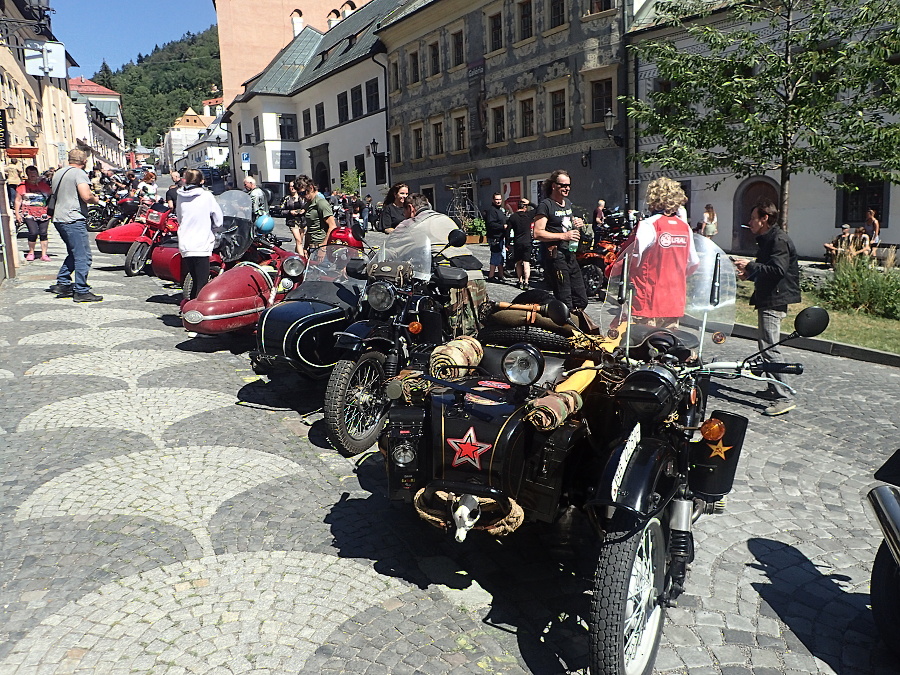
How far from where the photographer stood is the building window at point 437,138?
3400cm

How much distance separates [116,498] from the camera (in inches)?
164

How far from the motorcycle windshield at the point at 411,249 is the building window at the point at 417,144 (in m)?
30.9

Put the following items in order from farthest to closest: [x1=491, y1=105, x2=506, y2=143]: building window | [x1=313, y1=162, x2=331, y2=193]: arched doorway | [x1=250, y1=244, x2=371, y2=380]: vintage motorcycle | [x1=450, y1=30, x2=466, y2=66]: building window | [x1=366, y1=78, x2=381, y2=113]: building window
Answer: [x1=313, y1=162, x2=331, y2=193]: arched doorway, [x1=366, y1=78, x2=381, y2=113]: building window, [x1=450, y1=30, x2=466, y2=66]: building window, [x1=491, y1=105, x2=506, y2=143]: building window, [x1=250, y1=244, x2=371, y2=380]: vintage motorcycle

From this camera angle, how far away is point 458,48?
31.9m

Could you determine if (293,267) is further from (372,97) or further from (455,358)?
(372,97)

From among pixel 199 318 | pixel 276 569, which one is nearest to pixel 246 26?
pixel 199 318

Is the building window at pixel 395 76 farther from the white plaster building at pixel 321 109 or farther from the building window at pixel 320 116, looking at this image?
Result: the building window at pixel 320 116

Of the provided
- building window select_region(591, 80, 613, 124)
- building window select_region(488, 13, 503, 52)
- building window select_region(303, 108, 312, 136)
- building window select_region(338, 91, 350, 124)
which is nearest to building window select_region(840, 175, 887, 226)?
building window select_region(591, 80, 613, 124)

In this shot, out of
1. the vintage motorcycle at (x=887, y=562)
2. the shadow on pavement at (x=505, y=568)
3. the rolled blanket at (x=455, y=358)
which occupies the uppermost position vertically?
the rolled blanket at (x=455, y=358)

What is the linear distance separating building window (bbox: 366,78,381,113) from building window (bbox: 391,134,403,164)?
2595 mm

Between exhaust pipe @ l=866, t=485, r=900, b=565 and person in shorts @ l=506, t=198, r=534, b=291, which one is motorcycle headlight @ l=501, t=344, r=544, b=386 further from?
person in shorts @ l=506, t=198, r=534, b=291

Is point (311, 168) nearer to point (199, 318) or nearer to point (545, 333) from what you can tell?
point (199, 318)

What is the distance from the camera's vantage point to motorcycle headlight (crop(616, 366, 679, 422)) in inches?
106

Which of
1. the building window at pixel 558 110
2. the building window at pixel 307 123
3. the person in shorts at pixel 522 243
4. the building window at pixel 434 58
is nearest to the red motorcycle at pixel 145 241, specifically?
the person in shorts at pixel 522 243
